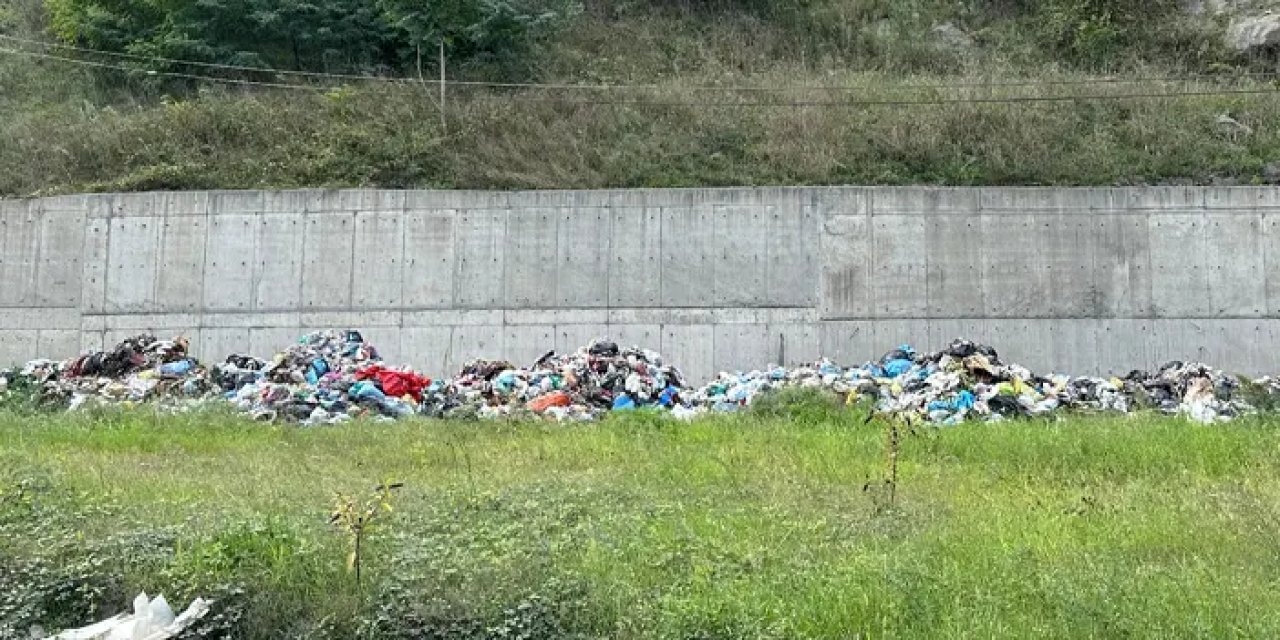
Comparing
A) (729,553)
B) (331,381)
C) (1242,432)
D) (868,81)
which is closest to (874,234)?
(868,81)

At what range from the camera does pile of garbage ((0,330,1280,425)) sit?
13086 mm

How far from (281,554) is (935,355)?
11.3 metres

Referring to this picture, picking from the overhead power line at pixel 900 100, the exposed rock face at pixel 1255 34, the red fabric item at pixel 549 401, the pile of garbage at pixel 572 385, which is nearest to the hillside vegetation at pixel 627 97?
the overhead power line at pixel 900 100

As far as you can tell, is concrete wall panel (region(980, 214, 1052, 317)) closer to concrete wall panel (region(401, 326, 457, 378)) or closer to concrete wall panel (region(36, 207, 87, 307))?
concrete wall panel (region(401, 326, 457, 378))

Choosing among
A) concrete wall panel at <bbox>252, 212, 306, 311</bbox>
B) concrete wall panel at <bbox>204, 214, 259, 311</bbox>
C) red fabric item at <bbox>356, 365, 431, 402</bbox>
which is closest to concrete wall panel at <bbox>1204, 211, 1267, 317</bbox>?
red fabric item at <bbox>356, 365, 431, 402</bbox>

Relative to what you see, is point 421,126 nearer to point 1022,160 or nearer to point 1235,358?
point 1022,160

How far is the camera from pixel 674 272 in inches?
669

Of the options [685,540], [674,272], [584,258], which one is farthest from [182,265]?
[685,540]

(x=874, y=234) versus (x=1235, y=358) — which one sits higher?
(x=874, y=234)

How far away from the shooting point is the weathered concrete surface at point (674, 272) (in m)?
16.4

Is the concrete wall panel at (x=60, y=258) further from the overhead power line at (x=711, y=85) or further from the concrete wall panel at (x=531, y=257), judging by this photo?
the concrete wall panel at (x=531, y=257)

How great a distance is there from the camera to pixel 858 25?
2325cm

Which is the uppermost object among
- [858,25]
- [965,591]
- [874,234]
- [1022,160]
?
[858,25]

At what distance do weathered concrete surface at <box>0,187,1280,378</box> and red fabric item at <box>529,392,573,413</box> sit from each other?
9.98 ft
